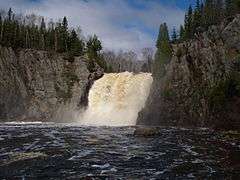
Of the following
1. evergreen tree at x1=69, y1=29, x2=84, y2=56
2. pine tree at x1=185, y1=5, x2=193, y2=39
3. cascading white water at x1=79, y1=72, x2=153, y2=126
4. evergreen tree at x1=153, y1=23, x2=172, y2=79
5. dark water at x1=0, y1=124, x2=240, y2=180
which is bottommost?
dark water at x1=0, y1=124, x2=240, y2=180

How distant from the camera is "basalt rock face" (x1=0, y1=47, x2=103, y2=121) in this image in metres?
84.1

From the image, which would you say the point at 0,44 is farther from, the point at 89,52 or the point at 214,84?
the point at 214,84

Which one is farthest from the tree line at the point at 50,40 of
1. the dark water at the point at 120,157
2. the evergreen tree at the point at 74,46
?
the dark water at the point at 120,157

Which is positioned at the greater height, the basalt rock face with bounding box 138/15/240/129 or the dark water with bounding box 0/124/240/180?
the basalt rock face with bounding box 138/15/240/129

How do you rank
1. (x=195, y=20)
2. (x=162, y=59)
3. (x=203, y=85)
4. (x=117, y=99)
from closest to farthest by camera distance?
(x=203, y=85), (x=162, y=59), (x=117, y=99), (x=195, y=20)

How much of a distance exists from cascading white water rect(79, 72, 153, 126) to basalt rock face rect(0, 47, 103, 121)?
3.38m

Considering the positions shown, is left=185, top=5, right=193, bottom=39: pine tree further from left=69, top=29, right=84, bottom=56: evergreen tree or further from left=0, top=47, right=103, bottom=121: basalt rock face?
left=69, top=29, right=84, bottom=56: evergreen tree

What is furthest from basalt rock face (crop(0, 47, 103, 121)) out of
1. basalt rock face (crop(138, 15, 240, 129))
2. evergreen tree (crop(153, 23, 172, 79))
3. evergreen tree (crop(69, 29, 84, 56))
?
basalt rock face (crop(138, 15, 240, 129))

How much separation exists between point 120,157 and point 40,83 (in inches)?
2439

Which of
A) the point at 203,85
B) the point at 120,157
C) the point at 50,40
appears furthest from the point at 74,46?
the point at 120,157

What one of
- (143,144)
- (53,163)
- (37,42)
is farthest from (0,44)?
(53,163)

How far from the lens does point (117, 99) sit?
88750mm

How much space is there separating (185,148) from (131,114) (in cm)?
4468

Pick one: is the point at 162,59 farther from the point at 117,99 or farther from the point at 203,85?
the point at 203,85
